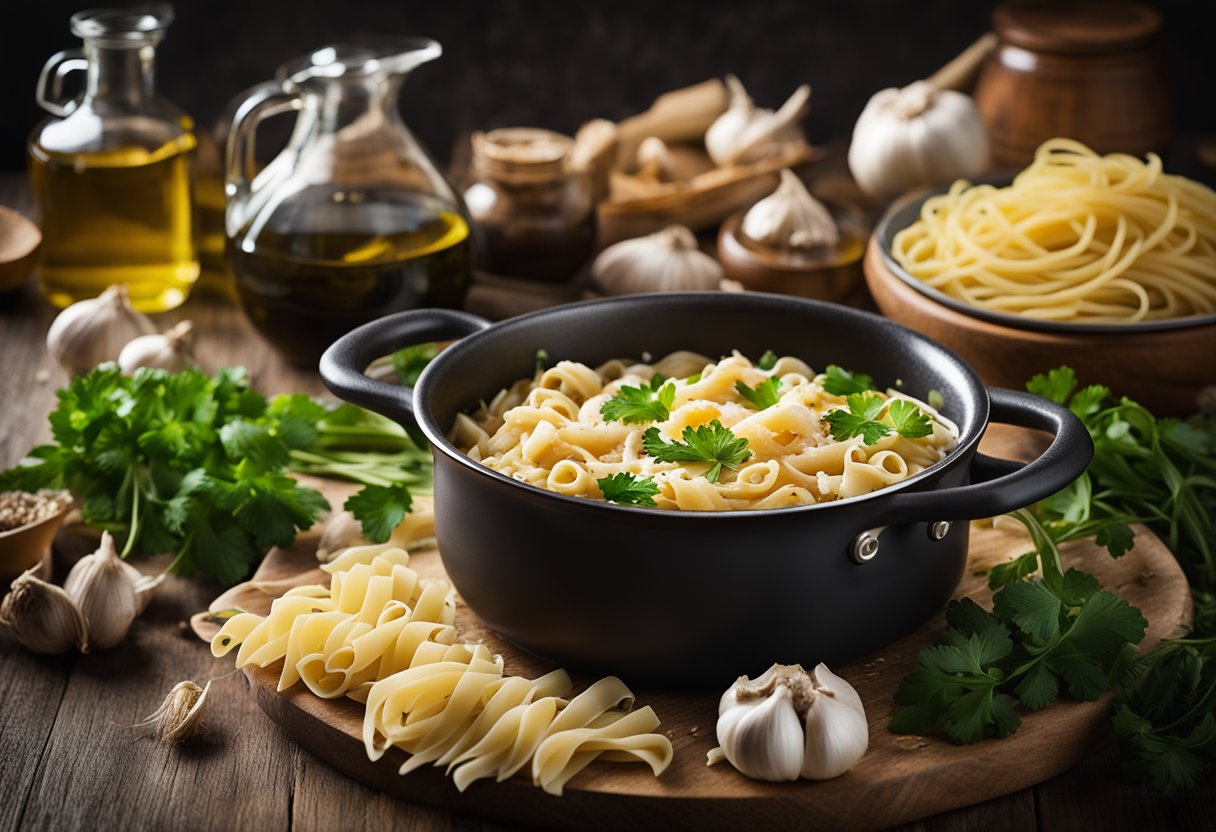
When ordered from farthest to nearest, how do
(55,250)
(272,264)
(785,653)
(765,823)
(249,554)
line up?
1. (55,250)
2. (272,264)
3. (249,554)
4. (785,653)
5. (765,823)

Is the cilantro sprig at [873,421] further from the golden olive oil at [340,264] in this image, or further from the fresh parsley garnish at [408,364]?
the golden olive oil at [340,264]

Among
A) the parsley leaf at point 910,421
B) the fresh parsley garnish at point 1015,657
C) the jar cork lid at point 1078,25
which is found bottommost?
the fresh parsley garnish at point 1015,657

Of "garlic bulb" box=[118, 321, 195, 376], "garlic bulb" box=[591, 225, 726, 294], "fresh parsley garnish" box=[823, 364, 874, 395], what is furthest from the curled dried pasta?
"garlic bulb" box=[591, 225, 726, 294]

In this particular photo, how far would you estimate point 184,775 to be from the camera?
212cm

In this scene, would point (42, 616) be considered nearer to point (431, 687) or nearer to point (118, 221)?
point (431, 687)

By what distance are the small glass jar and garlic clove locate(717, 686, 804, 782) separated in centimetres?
202

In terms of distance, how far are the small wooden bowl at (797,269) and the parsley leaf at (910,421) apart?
1.26m

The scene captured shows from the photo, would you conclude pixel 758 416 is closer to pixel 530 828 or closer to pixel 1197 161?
pixel 530 828

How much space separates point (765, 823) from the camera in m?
1.97

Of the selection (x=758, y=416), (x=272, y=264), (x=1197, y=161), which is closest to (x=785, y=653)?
(x=758, y=416)

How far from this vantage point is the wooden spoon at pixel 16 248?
3.75 meters

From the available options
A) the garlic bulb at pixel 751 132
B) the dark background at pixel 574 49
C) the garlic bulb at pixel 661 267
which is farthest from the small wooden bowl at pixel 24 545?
the dark background at pixel 574 49

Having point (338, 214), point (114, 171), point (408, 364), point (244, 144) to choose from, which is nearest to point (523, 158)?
point (338, 214)

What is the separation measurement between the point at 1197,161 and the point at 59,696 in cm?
392
